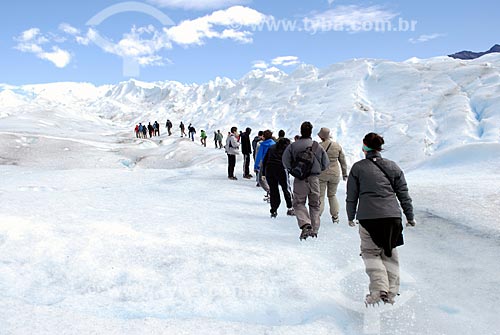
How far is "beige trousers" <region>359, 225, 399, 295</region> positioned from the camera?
4032 millimetres

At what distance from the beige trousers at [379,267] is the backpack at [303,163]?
76.0 inches

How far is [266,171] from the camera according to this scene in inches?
286

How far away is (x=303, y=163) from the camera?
6.04 metres

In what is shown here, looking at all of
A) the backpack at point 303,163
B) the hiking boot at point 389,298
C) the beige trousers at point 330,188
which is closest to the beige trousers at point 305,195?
the backpack at point 303,163

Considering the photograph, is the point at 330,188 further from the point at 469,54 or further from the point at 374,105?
the point at 469,54

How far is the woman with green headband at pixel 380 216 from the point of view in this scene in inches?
162

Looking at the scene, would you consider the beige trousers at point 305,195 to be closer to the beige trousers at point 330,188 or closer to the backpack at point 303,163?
the backpack at point 303,163

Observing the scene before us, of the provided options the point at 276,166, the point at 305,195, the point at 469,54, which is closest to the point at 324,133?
the point at 276,166

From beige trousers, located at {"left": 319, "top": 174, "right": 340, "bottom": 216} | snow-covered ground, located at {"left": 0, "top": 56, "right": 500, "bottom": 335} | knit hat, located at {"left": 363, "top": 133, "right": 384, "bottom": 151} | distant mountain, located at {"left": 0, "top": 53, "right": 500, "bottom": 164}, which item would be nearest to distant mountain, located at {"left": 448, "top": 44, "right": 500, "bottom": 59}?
distant mountain, located at {"left": 0, "top": 53, "right": 500, "bottom": 164}

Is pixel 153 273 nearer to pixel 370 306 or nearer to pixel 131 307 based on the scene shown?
pixel 131 307

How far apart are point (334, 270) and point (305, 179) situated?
1.64 meters

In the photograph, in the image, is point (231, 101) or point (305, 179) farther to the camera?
point (231, 101)

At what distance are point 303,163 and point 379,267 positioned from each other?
233cm

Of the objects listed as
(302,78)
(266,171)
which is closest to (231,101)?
(302,78)
